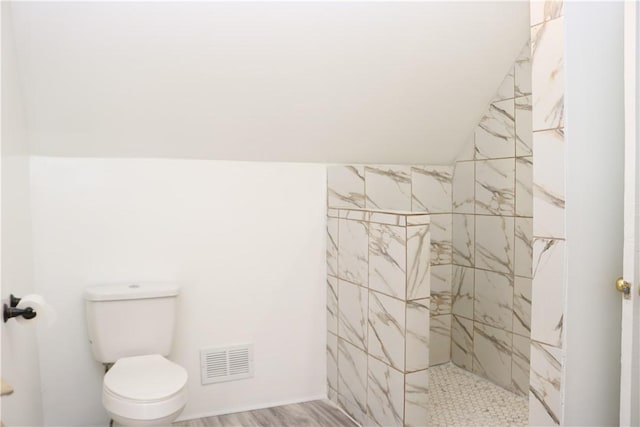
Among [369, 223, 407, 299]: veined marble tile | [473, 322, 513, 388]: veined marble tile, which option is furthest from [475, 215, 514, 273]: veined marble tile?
[369, 223, 407, 299]: veined marble tile

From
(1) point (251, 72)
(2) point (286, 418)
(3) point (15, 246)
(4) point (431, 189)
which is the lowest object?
(2) point (286, 418)

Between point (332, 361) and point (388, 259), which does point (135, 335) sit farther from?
point (388, 259)

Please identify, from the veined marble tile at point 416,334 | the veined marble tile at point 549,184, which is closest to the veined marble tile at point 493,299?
the veined marble tile at point 416,334

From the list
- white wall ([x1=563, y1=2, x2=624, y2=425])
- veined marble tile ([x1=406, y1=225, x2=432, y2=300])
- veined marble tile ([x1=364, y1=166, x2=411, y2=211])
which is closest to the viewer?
white wall ([x1=563, y1=2, x2=624, y2=425])

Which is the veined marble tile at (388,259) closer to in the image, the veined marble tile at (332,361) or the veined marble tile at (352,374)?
the veined marble tile at (352,374)

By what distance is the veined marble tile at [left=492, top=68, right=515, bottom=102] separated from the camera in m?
2.92

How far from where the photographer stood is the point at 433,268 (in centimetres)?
339

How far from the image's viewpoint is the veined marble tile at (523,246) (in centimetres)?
287

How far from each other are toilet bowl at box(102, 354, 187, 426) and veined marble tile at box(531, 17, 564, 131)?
175 centimetres

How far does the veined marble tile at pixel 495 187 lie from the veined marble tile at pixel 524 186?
1.5 inches

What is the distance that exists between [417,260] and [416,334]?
1.13ft

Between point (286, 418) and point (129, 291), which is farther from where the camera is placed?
point (286, 418)

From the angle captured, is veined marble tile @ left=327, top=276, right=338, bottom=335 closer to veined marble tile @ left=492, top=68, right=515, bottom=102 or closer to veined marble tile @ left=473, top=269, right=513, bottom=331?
veined marble tile @ left=473, top=269, right=513, bottom=331

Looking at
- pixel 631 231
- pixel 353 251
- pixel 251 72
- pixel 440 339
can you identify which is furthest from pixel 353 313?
pixel 631 231
